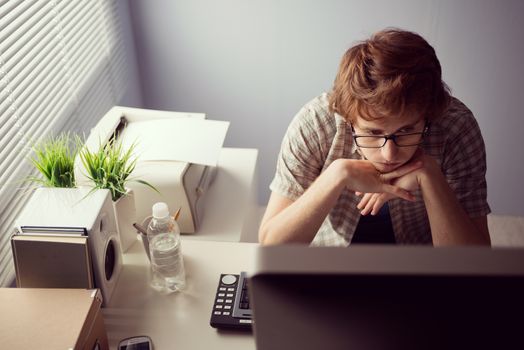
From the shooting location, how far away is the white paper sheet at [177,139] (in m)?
1.45

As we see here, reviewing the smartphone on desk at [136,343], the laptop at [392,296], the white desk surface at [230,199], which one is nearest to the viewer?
the laptop at [392,296]

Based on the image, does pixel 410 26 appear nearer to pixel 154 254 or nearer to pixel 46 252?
pixel 154 254

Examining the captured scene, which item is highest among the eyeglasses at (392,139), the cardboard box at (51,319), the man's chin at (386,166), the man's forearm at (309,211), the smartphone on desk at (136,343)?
the eyeglasses at (392,139)

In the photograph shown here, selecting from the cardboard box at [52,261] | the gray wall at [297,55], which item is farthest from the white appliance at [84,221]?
the gray wall at [297,55]

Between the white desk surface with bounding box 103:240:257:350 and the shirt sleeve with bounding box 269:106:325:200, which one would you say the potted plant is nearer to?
Result: the white desk surface with bounding box 103:240:257:350

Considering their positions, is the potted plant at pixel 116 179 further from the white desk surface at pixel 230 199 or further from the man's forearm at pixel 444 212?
the man's forearm at pixel 444 212

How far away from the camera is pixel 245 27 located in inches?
86.4

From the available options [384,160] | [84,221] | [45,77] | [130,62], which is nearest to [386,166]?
[384,160]

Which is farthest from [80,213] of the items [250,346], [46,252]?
[250,346]

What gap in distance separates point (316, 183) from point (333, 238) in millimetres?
288

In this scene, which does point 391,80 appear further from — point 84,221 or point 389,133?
point 84,221

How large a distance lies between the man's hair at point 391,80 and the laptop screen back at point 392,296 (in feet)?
2.36

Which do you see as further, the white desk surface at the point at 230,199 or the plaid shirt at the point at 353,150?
the white desk surface at the point at 230,199

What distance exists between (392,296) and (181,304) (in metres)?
0.84
